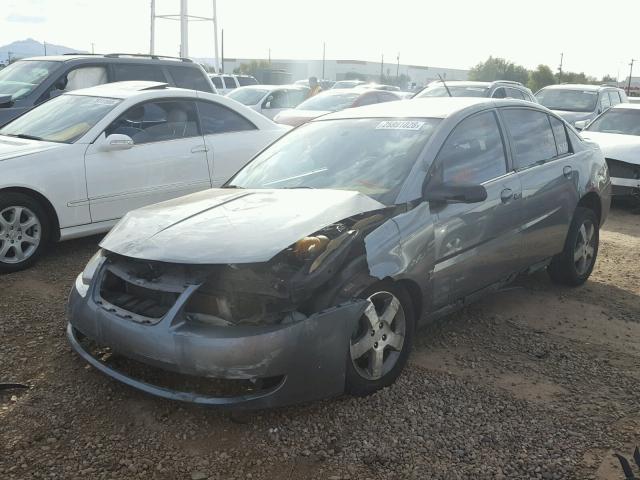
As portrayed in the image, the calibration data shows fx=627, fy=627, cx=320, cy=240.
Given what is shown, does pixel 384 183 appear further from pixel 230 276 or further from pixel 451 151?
pixel 230 276

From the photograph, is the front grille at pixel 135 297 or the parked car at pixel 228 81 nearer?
the front grille at pixel 135 297

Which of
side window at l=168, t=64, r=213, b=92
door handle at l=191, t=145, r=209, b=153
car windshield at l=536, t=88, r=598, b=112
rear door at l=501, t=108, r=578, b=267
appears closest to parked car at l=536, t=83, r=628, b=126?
car windshield at l=536, t=88, r=598, b=112

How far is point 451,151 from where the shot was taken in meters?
4.06

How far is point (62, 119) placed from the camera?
625cm

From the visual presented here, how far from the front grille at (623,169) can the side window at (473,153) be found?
5335mm

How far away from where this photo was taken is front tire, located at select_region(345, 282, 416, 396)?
329 centimetres

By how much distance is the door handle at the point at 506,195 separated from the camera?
169 inches

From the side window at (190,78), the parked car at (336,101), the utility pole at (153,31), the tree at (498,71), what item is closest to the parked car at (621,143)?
the parked car at (336,101)

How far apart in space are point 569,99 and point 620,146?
21.8 feet

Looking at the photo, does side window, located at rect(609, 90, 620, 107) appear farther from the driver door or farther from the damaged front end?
the damaged front end

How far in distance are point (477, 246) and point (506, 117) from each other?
1166mm

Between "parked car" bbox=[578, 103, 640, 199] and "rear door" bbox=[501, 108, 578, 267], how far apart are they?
4315 millimetres

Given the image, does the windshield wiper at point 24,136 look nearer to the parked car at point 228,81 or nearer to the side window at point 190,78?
the side window at point 190,78

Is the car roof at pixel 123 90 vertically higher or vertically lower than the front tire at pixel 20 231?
higher
